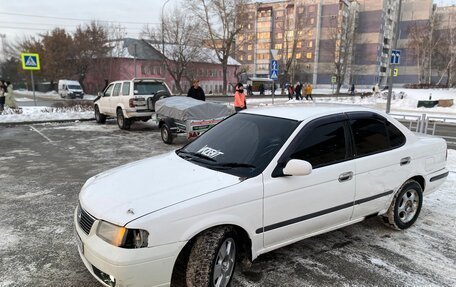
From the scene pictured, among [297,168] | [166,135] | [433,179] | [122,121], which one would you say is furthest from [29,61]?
[433,179]

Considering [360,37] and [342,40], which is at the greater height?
[360,37]

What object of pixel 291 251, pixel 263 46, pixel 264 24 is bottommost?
pixel 291 251

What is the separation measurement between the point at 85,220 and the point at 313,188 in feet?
6.88

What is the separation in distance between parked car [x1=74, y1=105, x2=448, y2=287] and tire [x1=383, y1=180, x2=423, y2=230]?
0.04 ft

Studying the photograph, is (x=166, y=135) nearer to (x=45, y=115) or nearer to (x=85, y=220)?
(x=85, y=220)

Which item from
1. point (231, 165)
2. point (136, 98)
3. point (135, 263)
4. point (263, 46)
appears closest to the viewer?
point (135, 263)

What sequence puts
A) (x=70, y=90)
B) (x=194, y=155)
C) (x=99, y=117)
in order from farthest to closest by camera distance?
(x=70, y=90) → (x=99, y=117) → (x=194, y=155)

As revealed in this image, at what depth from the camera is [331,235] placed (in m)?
4.21

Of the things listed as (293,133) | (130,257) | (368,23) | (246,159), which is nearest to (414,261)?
(293,133)

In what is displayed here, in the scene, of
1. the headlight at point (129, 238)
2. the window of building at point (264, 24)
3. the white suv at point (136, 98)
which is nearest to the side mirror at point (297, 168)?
the headlight at point (129, 238)

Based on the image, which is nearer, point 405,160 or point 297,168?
point 297,168

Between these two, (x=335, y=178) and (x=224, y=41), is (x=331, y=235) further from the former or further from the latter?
(x=224, y=41)

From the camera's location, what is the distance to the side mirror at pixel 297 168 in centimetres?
303

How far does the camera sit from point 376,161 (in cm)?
383
